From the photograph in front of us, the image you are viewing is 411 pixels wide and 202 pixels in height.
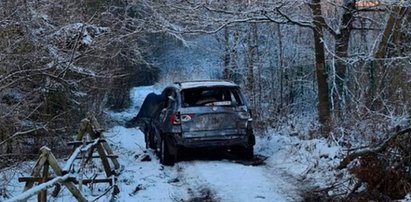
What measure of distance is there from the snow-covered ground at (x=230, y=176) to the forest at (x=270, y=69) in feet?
1.96

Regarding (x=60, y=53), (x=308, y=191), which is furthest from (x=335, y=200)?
(x=60, y=53)

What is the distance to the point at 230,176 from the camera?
33.8 ft

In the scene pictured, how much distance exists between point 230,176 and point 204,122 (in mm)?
1920

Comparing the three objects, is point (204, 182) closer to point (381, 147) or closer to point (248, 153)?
point (248, 153)

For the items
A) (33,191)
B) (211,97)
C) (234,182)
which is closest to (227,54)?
(211,97)

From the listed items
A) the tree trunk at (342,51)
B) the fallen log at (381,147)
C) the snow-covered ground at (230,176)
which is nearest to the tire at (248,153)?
the snow-covered ground at (230,176)

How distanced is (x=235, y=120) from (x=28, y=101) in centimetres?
431

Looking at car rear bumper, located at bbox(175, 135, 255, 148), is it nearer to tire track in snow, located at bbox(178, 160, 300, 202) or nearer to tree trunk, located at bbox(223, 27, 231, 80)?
tire track in snow, located at bbox(178, 160, 300, 202)

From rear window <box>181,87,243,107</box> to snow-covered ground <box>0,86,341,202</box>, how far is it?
128 cm

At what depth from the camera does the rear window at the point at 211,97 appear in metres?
12.2

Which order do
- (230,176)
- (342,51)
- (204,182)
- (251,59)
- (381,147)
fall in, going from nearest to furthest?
(381,147) < (204,182) < (230,176) < (342,51) < (251,59)

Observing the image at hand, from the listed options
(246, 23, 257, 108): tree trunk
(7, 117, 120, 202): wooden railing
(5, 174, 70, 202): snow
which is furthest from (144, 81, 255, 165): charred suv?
(246, 23, 257, 108): tree trunk

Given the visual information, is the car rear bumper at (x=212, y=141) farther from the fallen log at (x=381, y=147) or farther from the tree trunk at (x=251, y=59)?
the tree trunk at (x=251, y=59)

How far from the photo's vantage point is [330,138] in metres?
11.5
